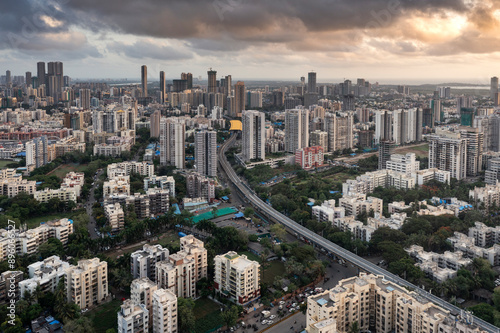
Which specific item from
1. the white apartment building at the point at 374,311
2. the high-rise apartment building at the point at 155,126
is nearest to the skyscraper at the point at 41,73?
the high-rise apartment building at the point at 155,126

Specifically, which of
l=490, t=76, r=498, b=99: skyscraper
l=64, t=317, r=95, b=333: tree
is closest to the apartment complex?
l=64, t=317, r=95, b=333: tree

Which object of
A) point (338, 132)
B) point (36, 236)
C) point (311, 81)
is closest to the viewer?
point (36, 236)

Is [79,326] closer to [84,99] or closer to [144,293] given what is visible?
[144,293]

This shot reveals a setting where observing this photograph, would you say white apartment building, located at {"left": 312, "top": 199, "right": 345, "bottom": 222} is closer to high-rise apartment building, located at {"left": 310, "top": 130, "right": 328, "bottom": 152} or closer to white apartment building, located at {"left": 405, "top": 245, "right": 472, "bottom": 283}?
white apartment building, located at {"left": 405, "top": 245, "right": 472, "bottom": 283}

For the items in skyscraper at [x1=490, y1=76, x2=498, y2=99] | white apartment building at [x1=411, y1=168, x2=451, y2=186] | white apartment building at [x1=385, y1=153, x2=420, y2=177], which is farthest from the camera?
skyscraper at [x1=490, y1=76, x2=498, y2=99]

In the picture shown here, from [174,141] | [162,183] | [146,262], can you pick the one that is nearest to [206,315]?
[146,262]

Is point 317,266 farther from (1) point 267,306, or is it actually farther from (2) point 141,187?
(2) point 141,187
